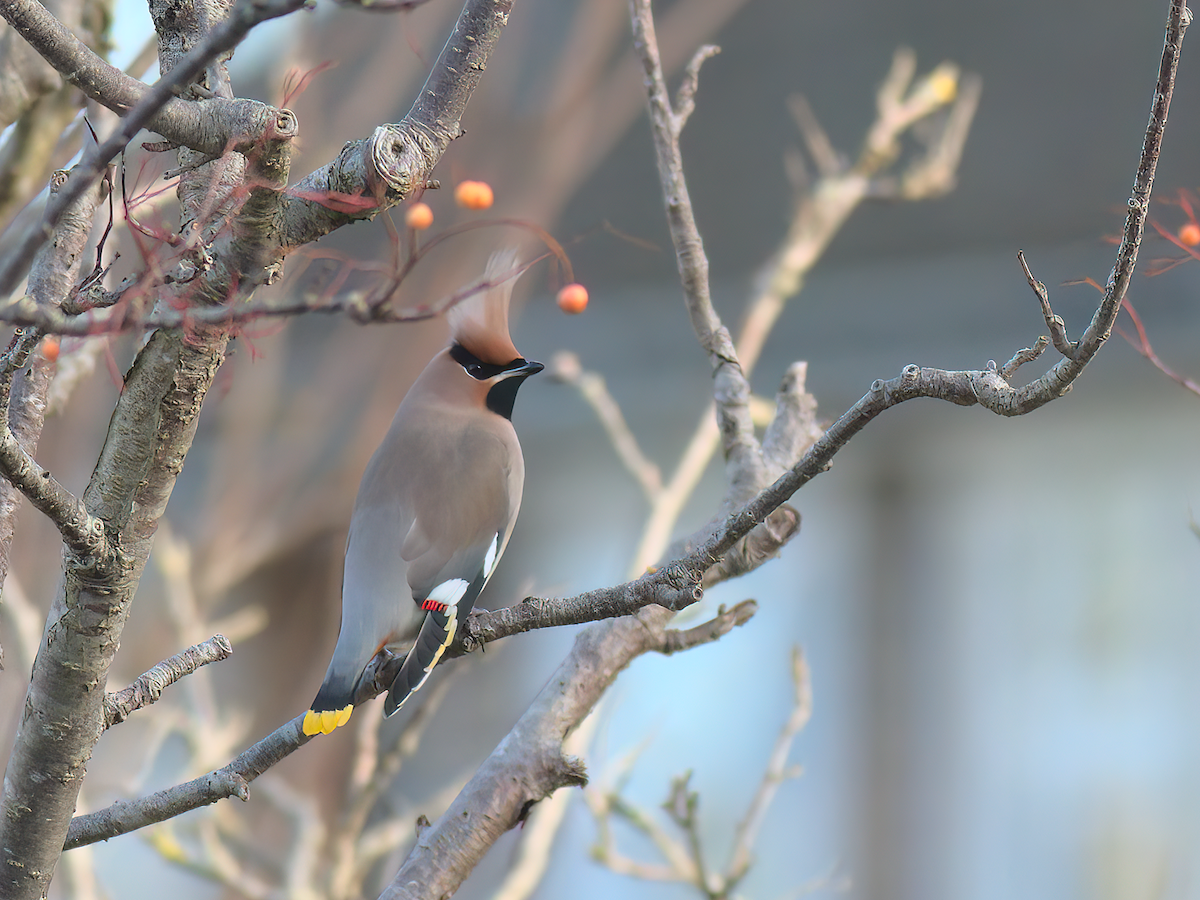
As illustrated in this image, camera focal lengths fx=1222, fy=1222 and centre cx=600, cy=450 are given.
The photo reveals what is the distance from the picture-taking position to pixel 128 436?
0.70 metres

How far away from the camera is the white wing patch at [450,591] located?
999 mm

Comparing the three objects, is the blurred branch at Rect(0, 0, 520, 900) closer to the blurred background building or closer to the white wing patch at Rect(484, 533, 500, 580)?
the white wing patch at Rect(484, 533, 500, 580)

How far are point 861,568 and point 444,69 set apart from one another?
119 inches

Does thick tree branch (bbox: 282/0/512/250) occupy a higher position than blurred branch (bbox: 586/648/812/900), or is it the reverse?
blurred branch (bbox: 586/648/812/900)

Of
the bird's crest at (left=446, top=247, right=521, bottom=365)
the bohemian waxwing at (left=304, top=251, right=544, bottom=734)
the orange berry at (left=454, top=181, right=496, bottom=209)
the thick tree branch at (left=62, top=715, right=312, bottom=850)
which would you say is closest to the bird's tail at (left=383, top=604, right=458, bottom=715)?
the bohemian waxwing at (left=304, top=251, right=544, bottom=734)

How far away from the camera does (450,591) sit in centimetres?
101

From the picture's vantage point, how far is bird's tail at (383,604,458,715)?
37.5 inches

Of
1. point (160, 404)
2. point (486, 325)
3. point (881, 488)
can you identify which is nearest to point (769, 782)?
point (486, 325)

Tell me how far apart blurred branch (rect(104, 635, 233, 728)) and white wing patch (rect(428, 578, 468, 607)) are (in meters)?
0.18

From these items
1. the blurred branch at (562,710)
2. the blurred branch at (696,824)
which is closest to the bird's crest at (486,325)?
the blurred branch at (562,710)

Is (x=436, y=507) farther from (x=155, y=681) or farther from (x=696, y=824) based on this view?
(x=696, y=824)

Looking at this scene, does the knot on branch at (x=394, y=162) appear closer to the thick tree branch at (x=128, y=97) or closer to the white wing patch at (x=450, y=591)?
the thick tree branch at (x=128, y=97)

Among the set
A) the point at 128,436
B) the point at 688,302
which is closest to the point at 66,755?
the point at 128,436

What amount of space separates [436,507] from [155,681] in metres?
0.28
